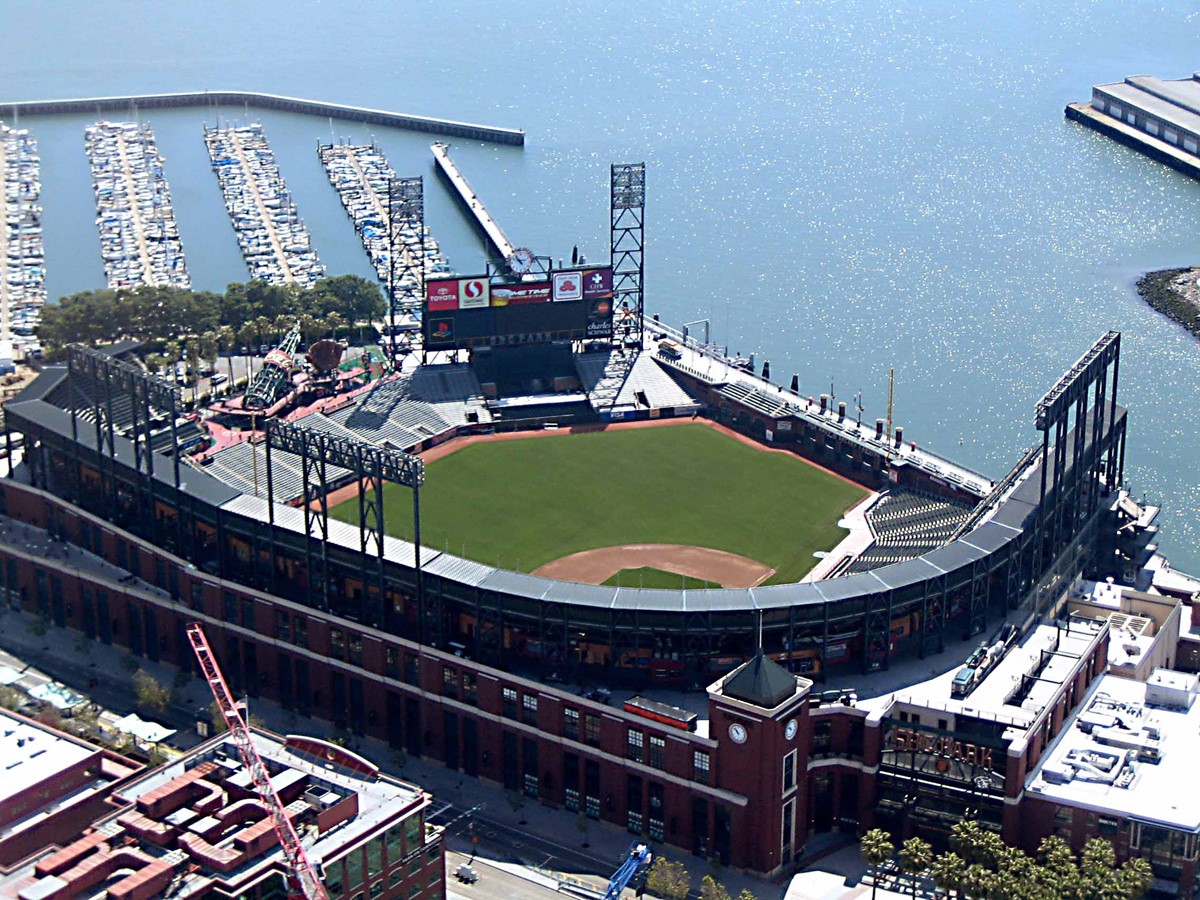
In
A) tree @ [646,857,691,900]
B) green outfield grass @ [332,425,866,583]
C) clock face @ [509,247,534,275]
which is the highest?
clock face @ [509,247,534,275]

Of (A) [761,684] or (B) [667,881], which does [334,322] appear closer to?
(A) [761,684]

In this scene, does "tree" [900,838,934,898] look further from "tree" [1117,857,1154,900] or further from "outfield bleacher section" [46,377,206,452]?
"outfield bleacher section" [46,377,206,452]

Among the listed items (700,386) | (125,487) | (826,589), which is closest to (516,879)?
(826,589)

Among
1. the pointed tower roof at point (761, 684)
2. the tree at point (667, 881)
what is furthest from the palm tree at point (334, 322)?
the tree at point (667, 881)

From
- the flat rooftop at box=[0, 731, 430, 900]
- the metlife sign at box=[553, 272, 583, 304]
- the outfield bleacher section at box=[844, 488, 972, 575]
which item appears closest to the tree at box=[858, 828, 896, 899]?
the flat rooftop at box=[0, 731, 430, 900]

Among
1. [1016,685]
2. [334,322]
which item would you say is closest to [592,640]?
[1016,685]

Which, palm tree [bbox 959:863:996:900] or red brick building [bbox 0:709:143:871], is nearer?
red brick building [bbox 0:709:143:871]
